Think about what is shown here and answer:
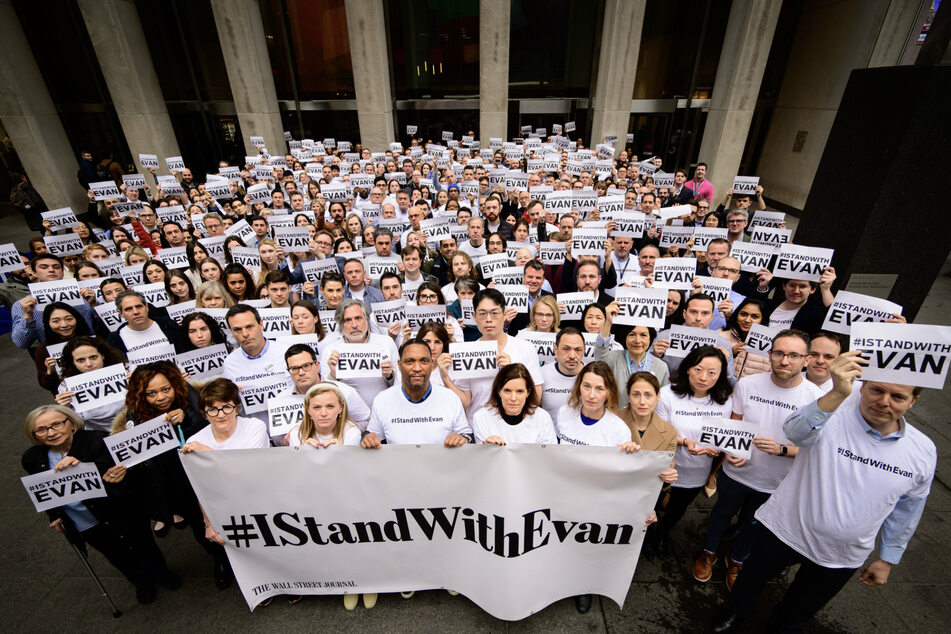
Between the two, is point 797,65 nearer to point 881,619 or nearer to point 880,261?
point 880,261

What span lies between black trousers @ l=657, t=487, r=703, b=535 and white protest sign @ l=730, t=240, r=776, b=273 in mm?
3198

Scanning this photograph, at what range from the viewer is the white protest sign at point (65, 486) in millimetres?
2854

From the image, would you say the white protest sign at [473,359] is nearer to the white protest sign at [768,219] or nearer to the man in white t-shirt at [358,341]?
the man in white t-shirt at [358,341]

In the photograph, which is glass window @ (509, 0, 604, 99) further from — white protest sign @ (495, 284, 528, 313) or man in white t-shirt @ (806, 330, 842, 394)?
man in white t-shirt @ (806, 330, 842, 394)

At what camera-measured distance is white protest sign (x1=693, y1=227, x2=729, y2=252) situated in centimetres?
650

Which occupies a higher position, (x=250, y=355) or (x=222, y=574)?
(x=250, y=355)

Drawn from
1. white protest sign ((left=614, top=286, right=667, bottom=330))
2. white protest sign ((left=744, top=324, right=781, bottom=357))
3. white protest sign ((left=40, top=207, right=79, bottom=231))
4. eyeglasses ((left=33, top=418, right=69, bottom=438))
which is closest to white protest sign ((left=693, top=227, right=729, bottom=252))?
white protest sign ((left=744, top=324, right=781, bottom=357))

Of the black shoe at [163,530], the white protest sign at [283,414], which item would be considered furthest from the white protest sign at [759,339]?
the black shoe at [163,530]

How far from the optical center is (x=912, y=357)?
7.75ft

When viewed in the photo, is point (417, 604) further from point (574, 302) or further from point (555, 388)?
point (574, 302)

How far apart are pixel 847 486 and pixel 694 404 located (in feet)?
3.42

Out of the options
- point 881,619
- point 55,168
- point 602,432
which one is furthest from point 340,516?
point 55,168

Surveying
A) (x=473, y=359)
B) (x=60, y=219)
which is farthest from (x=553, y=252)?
(x=60, y=219)

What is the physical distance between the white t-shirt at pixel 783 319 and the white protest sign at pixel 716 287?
1.69ft
